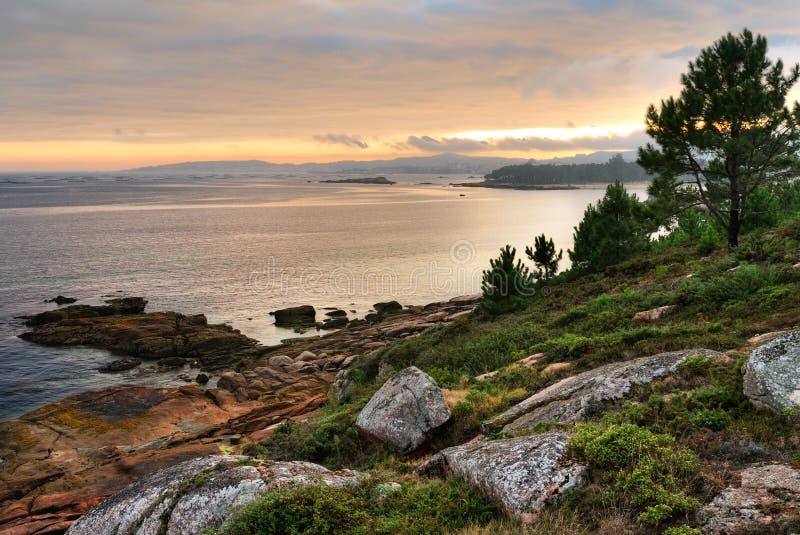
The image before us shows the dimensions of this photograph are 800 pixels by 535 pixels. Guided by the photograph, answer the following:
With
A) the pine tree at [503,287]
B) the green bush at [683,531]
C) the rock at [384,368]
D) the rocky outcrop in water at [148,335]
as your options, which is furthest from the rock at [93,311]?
the green bush at [683,531]

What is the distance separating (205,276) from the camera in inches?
2640

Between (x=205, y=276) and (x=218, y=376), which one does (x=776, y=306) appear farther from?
(x=205, y=276)

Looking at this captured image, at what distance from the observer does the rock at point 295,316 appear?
4891 centimetres

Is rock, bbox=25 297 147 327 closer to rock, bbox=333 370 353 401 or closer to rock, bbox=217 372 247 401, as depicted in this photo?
rock, bbox=217 372 247 401

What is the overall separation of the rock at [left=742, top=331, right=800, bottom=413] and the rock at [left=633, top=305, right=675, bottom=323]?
8883 millimetres

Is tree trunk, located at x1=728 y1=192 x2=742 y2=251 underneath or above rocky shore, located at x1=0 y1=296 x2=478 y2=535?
above

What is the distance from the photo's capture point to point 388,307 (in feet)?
169

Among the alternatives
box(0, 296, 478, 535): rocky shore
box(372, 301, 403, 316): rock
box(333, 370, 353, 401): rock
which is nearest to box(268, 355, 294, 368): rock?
box(0, 296, 478, 535): rocky shore

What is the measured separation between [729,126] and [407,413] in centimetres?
2230

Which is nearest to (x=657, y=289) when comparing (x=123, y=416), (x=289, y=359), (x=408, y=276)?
(x=289, y=359)

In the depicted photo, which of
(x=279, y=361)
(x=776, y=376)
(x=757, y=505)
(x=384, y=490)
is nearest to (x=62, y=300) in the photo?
(x=279, y=361)

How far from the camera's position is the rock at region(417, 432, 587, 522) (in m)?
6.84

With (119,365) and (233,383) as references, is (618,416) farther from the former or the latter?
(119,365)

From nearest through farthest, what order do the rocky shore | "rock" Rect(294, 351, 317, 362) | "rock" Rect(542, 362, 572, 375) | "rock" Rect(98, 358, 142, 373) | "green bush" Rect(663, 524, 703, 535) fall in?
"green bush" Rect(663, 524, 703, 535) < "rock" Rect(542, 362, 572, 375) < the rocky shore < "rock" Rect(98, 358, 142, 373) < "rock" Rect(294, 351, 317, 362)
